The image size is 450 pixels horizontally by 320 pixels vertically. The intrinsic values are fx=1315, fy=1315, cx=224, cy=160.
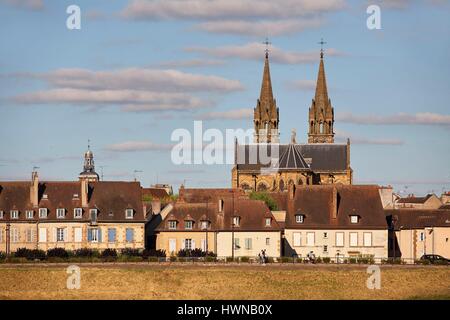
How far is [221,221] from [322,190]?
808 cm

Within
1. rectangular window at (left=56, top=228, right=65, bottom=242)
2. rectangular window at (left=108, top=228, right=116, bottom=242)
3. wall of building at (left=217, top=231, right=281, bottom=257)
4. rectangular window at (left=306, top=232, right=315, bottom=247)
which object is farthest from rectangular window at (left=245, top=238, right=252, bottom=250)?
rectangular window at (left=56, top=228, right=65, bottom=242)

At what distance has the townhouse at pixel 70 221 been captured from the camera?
93000mm

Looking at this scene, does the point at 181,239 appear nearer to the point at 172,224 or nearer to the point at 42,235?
the point at 172,224

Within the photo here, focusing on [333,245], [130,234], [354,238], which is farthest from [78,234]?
[354,238]

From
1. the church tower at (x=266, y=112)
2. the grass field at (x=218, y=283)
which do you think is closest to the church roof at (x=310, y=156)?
the church tower at (x=266, y=112)

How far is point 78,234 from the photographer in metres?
93.1

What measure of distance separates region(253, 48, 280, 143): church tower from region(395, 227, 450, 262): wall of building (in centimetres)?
7626

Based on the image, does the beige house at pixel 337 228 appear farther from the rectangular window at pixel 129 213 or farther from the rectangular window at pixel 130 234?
the rectangular window at pixel 129 213

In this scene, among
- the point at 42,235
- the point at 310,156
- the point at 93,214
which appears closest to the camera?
the point at 42,235

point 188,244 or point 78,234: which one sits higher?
point 78,234

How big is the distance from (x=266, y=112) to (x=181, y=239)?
82.5m

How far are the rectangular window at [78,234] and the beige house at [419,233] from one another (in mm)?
22663
